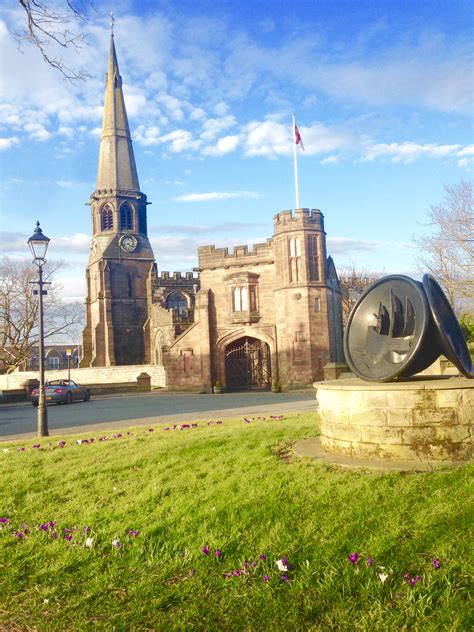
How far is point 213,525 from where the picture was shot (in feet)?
17.5

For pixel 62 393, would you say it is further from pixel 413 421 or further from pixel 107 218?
pixel 107 218

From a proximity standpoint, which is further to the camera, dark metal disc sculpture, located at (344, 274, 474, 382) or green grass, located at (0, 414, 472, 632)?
dark metal disc sculpture, located at (344, 274, 474, 382)

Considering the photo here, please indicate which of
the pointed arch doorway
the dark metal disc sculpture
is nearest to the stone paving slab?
the dark metal disc sculpture

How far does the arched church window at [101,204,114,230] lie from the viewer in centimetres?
6116

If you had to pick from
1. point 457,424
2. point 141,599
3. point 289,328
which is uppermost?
point 289,328

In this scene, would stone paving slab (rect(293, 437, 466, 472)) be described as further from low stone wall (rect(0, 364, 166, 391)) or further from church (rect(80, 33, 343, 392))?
low stone wall (rect(0, 364, 166, 391))

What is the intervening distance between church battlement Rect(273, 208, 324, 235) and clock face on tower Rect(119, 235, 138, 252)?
29.4 metres

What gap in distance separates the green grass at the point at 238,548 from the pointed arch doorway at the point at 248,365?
97.0 ft

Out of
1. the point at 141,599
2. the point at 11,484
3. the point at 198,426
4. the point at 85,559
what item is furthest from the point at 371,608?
the point at 198,426

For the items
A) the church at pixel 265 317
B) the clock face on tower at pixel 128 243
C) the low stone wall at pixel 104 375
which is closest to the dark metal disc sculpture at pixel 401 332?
the church at pixel 265 317

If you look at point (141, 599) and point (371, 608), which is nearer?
point (371, 608)

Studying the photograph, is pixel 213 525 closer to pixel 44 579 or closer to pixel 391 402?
pixel 44 579

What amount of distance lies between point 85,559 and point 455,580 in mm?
3157

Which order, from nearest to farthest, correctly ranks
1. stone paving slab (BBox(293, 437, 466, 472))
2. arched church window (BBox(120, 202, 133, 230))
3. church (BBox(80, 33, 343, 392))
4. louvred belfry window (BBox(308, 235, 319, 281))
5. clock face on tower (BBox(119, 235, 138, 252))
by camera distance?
stone paving slab (BBox(293, 437, 466, 472)) → church (BBox(80, 33, 343, 392)) → louvred belfry window (BBox(308, 235, 319, 281)) → clock face on tower (BBox(119, 235, 138, 252)) → arched church window (BBox(120, 202, 133, 230))
